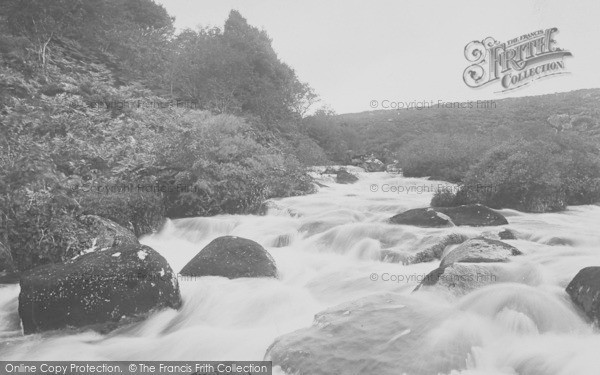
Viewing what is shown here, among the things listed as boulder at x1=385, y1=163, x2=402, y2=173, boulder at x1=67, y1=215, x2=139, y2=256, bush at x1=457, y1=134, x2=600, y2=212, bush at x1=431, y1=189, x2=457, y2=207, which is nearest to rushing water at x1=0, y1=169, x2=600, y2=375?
boulder at x1=67, y1=215, x2=139, y2=256

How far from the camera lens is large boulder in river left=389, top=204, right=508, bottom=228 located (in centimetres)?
887

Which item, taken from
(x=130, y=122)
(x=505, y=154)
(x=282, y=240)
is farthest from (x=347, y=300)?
(x=130, y=122)

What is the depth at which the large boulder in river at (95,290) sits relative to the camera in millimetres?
5043

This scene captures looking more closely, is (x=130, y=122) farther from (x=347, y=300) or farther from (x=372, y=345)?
(x=372, y=345)

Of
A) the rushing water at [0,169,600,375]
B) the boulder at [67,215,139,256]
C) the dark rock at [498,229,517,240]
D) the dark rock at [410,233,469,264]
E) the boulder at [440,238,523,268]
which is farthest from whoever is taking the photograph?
the dark rock at [498,229,517,240]

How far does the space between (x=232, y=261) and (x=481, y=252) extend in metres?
3.84

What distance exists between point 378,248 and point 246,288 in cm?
288

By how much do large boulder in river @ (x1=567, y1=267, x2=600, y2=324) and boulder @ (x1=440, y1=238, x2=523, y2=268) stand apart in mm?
1061

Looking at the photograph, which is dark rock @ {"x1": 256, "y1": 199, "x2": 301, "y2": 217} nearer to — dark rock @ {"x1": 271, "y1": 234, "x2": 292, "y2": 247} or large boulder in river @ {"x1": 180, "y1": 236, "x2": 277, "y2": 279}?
dark rock @ {"x1": 271, "y1": 234, "x2": 292, "y2": 247}

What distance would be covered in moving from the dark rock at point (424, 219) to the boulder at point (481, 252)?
8.34 feet

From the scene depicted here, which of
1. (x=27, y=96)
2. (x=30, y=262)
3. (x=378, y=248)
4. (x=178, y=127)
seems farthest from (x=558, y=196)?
(x=27, y=96)

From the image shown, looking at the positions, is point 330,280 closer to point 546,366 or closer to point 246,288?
point 246,288

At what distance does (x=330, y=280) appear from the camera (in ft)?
22.1

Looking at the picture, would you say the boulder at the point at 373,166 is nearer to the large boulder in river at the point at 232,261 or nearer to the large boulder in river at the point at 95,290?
the large boulder in river at the point at 232,261
